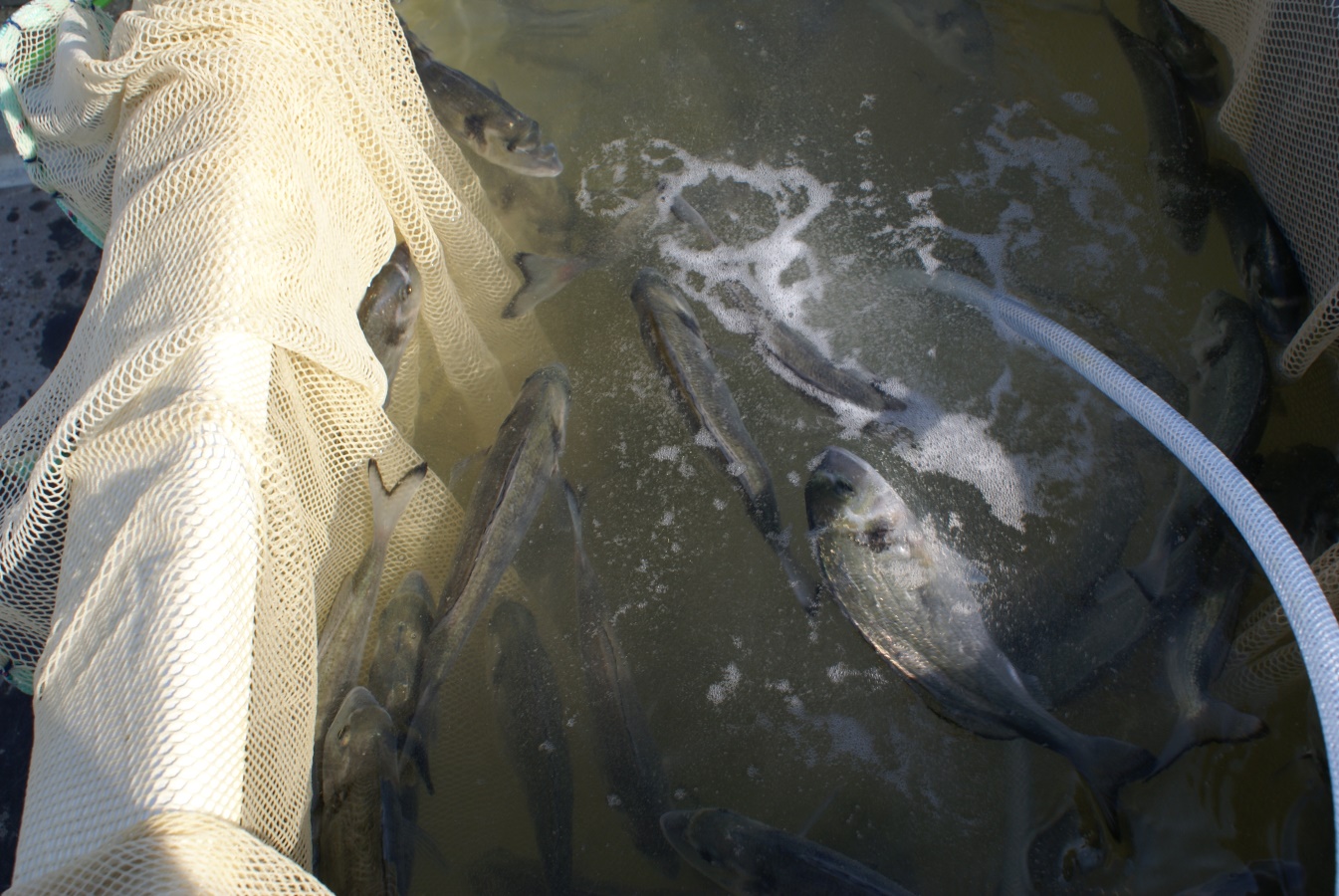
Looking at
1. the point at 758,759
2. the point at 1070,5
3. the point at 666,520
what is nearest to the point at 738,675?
the point at 758,759

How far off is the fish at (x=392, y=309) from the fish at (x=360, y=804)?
106 centimetres

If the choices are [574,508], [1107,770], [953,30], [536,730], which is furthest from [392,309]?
[953,30]

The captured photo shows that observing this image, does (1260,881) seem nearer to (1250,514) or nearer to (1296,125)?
(1250,514)

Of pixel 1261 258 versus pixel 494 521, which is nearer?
pixel 494 521

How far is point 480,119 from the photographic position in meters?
3.44

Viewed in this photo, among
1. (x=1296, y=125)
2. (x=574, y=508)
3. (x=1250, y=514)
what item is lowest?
(x=574, y=508)

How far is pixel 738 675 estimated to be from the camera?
2564mm

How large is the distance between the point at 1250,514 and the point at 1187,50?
8.33ft

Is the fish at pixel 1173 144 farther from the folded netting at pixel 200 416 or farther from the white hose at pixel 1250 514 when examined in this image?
the folded netting at pixel 200 416

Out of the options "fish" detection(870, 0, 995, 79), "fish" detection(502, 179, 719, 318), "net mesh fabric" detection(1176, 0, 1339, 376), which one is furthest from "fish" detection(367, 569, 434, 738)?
"fish" detection(870, 0, 995, 79)

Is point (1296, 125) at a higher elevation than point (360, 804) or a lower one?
higher

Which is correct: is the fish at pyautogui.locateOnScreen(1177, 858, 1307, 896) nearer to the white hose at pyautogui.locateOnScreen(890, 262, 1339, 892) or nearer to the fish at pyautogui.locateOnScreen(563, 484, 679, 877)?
the white hose at pyautogui.locateOnScreen(890, 262, 1339, 892)

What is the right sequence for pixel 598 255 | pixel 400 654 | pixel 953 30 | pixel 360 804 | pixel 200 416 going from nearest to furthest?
1. pixel 200 416
2. pixel 360 804
3. pixel 400 654
4. pixel 598 255
5. pixel 953 30

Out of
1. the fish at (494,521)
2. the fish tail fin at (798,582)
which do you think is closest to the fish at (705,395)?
the fish tail fin at (798,582)
